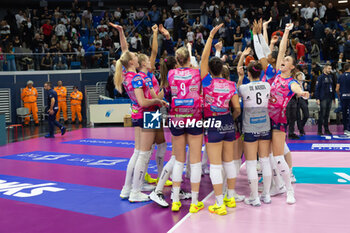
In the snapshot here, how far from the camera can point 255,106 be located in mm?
4984

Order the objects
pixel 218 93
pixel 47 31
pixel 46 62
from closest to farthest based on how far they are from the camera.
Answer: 1. pixel 218 93
2. pixel 46 62
3. pixel 47 31

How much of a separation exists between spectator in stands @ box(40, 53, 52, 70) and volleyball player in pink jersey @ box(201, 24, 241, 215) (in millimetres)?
15462

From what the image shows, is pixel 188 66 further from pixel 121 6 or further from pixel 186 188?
pixel 121 6

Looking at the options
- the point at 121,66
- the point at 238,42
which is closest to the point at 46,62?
the point at 238,42

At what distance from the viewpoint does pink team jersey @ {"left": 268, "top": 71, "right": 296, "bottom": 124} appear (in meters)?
5.19

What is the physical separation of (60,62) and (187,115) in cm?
1569

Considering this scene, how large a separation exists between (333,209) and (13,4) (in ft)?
82.7

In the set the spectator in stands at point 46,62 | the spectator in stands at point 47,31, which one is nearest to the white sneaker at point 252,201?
the spectator in stands at point 46,62

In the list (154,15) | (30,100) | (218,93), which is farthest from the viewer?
(154,15)

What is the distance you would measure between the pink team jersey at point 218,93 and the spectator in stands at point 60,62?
15641 millimetres

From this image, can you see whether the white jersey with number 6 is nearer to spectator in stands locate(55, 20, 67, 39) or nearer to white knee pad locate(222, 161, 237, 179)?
white knee pad locate(222, 161, 237, 179)

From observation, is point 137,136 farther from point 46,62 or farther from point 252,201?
point 46,62

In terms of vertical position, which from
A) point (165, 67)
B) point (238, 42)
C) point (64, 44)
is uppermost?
point (64, 44)

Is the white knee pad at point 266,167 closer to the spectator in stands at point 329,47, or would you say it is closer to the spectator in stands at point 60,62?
the spectator in stands at point 329,47
